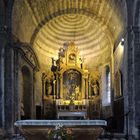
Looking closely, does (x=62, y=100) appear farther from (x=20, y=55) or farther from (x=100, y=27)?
(x=20, y=55)

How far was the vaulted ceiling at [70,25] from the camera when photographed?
22.6 meters

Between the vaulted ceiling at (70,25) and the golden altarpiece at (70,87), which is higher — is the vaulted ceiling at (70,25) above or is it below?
above

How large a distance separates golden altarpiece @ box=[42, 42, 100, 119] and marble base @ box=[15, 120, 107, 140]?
16.0 meters

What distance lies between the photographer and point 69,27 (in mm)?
30047

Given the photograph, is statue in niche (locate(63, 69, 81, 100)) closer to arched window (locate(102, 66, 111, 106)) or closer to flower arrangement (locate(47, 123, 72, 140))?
arched window (locate(102, 66, 111, 106))

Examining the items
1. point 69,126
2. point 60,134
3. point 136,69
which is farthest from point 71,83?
point 60,134

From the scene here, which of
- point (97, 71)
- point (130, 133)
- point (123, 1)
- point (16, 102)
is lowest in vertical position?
point (130, 133)

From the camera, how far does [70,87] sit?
94.2 feet

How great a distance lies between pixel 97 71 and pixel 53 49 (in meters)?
3.67

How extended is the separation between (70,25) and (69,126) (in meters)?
19.0

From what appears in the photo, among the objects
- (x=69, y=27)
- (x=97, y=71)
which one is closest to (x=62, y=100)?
(x=97, y=71)

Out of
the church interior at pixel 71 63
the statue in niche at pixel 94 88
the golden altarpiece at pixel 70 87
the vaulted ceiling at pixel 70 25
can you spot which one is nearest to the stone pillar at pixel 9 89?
the church interior at pixel 71 63

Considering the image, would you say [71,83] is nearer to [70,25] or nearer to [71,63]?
[71,63]

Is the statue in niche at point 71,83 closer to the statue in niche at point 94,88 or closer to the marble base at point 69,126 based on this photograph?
the statue in niche at point 94,88
